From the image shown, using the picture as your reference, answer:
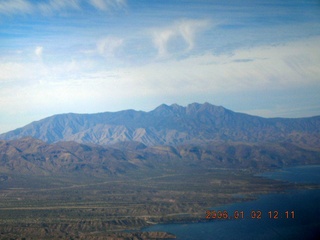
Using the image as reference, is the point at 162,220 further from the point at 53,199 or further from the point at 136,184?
the point at 136,184

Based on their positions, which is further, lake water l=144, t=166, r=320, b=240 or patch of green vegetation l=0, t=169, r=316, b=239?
patch of green vegetation l=0, t=169, r=316, b=239
